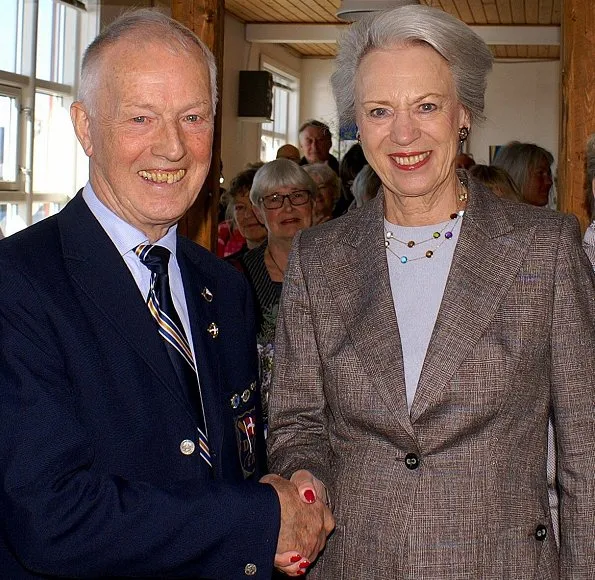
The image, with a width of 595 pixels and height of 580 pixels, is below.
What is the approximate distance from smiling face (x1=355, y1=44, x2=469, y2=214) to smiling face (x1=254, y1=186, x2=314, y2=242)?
2.10 meters

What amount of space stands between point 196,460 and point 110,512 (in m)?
0.22

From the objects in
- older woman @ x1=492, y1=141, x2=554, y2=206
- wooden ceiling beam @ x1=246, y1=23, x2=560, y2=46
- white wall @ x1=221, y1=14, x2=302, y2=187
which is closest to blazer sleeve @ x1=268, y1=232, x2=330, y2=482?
older woman @ x1=492, y1=141, x2=554, y2=206

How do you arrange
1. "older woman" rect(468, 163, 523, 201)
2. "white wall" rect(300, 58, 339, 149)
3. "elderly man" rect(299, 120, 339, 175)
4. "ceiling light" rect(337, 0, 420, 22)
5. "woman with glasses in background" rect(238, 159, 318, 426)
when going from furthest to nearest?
"white wall" rect(300, 58, 339, 149) < "elderly man" rect(299, 120, 339, 175) < "ceiling light" rect(337, 0, 420, 22) < "older woman" rect(468, 163, 523, 201) < "woman with glasses in background" rect(238, 159, 318, 426)

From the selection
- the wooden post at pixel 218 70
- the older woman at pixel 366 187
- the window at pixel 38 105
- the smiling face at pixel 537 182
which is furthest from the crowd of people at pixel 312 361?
the window at pixel 38 105

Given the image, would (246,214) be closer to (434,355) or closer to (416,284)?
(416,284)

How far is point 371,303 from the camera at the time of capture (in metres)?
2.18

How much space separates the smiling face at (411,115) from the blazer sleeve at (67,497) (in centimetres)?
80

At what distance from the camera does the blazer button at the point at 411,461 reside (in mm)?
2064

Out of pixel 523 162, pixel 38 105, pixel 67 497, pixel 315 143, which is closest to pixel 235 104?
pixel 315 143

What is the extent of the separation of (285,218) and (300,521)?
2703mm

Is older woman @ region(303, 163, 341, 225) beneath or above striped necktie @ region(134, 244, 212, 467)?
above

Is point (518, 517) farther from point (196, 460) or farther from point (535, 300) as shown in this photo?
point (196, 460)

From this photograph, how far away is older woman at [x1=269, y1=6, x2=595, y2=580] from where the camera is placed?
204 cm

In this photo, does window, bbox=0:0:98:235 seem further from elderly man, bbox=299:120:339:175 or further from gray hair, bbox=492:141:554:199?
gray hair, bbox=492:141:554:199
